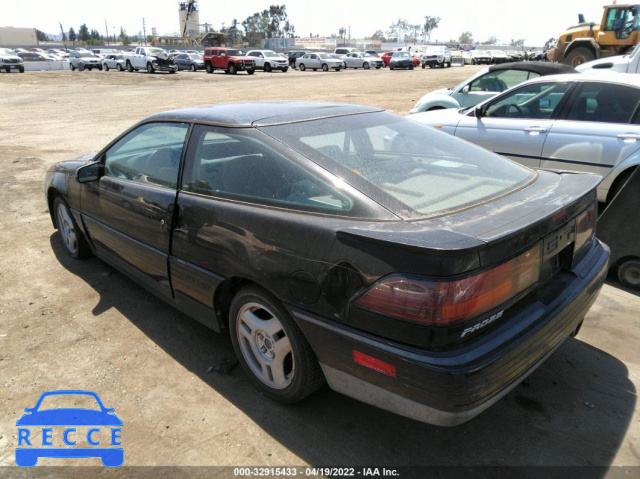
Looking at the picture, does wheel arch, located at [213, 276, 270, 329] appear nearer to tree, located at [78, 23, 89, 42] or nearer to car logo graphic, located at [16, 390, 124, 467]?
car logo graphic, located at [16, 390, 124, 467]

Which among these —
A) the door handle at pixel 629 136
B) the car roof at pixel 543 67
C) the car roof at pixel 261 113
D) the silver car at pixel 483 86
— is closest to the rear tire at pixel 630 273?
the door handle at pixel 629 136

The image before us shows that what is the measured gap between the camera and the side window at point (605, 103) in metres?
5.00

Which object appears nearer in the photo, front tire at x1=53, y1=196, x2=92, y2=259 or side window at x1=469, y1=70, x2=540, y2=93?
front tire at x1=53, y1=196, x2=92, y2=259

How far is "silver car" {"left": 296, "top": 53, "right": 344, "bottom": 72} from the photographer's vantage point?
140ft

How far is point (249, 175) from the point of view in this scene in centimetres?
270

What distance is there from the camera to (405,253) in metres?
A: 1.92

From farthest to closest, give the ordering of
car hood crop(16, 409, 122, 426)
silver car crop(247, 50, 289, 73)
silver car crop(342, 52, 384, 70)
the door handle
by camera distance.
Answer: silver car crop(342, 52, 384, 70) → silver car crop(247, 50, 289, 73) → the door handle → car hood crop(16, 409, 122, 426)

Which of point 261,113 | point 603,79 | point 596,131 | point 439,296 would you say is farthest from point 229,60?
point 439,296

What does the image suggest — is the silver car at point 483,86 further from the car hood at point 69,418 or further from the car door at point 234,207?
the car hood at point 69,418

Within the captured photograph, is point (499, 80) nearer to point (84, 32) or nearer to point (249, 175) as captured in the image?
point (249, 175)

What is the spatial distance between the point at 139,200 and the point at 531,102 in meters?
4.70

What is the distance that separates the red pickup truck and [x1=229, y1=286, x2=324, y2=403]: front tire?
3836 cm

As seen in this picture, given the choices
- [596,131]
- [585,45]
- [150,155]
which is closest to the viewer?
[150,155]

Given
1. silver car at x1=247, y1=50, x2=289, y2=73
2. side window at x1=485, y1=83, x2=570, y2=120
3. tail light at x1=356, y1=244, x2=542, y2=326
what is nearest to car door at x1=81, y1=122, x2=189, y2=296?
tail light at x1=356, y1=244, x2=542, y2=326
